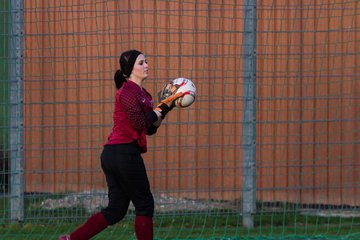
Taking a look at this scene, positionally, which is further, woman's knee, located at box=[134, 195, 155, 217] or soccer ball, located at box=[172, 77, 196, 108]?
soccer ball, located at box=[172, 77, 196, 108]

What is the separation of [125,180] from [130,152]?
8.6 inches

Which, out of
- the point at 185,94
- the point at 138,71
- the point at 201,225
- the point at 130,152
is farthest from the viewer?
the point at 201,225

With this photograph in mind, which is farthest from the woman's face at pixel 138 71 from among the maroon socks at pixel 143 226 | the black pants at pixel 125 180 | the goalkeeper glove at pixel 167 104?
the maroon socks at pixel 143 226

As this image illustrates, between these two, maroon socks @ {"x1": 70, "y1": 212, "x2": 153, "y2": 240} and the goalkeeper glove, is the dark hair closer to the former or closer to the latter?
the goalkeeper glove

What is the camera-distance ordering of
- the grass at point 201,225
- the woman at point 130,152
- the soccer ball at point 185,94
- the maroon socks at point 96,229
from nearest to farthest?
the woman at point 130,152 < the maroon socks at point 96,229 < the soccer ball at point 185,94 < the grass at point 201,225

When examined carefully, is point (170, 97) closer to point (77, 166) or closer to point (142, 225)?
point (142, 225)

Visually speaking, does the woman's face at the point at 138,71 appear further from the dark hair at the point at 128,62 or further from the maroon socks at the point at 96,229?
the maroon socks at the point at 96,229

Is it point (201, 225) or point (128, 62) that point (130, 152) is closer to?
point (128, 62)

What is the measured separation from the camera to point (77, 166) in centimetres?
877

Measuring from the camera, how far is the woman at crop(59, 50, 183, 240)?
6.36 metres

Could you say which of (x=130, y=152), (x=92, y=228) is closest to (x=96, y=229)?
(x=92, y=228)

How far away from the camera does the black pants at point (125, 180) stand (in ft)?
20.9

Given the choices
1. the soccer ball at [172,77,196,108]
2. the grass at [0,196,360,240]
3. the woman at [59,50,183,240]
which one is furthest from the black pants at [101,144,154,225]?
the grass at [0,196,360,240]

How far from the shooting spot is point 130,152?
639cm
